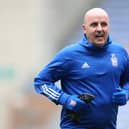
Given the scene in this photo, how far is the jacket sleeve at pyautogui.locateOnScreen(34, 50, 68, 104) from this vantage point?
335 centimetres

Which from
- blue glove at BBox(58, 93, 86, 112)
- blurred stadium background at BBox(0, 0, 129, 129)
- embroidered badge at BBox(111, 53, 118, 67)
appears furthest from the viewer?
blurred stadium background at BBox(0, 0, 129, 129)

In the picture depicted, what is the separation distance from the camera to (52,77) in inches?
134

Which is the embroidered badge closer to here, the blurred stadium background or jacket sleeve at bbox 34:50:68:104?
jacket sleeve at bbox 34:50:68:104

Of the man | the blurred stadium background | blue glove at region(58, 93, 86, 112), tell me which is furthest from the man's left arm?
the blurred stadium background

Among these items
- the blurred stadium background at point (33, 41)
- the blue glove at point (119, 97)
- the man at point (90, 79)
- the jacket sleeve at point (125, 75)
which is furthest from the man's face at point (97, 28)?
the blurred stadium background at point (33, 41)

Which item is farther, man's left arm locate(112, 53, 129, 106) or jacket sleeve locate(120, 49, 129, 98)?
jacket sleeve locate(120, 49, 129, 98)

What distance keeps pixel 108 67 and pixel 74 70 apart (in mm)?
191

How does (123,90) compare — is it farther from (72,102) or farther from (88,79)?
(72,102)

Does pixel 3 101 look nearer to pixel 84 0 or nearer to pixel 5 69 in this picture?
pixel 5 69

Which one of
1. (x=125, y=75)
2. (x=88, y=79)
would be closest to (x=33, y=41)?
(x=125, y=75)

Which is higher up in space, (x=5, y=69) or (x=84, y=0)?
(x=84, y=0)

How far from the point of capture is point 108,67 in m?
3.35

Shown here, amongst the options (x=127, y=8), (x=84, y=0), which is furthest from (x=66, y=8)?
(x=127, y=8)

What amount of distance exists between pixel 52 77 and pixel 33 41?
2179mm
